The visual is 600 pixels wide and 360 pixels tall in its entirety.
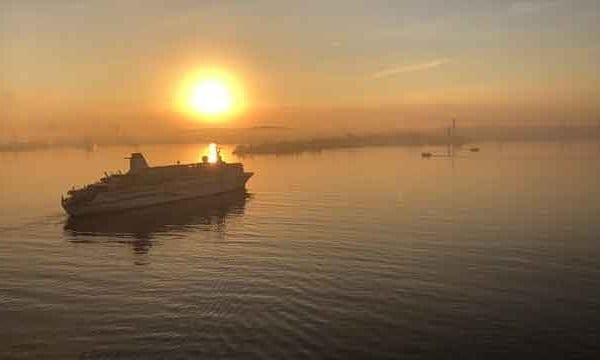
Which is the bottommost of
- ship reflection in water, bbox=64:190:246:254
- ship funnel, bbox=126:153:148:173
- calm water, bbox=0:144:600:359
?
calm water, bbox=0:144:600:359

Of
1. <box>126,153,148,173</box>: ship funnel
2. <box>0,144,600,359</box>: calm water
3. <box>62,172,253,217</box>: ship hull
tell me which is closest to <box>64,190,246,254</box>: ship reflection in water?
<box>0,144,600,359</box>: calm water

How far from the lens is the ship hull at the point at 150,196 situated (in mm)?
77688

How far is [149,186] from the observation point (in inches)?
3514

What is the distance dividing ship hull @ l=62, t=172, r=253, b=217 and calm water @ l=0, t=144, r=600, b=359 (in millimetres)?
3023

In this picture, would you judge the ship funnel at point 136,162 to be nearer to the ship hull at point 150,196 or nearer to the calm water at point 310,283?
the ship hull at point 150,196

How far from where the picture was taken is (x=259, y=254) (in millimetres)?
48656

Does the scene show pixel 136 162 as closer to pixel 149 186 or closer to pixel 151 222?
pixel 149 186

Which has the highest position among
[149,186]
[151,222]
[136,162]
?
[136,162]

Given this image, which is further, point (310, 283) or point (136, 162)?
point (136, 162)

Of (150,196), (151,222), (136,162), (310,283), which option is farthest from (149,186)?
(310,283)

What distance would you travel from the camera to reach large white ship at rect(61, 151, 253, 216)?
78.4 meters

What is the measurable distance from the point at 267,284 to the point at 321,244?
15398mm

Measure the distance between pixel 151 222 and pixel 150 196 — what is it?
1610cm

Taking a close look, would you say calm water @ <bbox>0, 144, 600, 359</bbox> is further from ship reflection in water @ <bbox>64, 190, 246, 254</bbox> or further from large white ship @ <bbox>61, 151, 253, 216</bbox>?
large white ship @ <bbox>61, 151, 253, 216</bbox>
